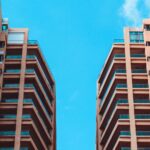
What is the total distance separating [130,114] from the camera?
101000 mm

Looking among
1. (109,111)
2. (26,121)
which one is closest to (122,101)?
(109,111)

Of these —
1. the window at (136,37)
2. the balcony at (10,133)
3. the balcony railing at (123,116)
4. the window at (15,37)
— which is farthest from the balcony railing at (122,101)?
the window at (15,37)

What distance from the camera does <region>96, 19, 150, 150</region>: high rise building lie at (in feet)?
327

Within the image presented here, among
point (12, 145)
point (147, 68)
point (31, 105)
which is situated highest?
point (147, 68)

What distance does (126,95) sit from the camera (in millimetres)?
103750

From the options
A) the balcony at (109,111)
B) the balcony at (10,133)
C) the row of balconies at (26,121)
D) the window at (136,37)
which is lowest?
the balcony at (10,133)

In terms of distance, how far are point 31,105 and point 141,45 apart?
21087mm

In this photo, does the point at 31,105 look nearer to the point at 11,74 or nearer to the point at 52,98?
the point at 11,74

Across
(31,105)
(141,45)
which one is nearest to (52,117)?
(31,105)

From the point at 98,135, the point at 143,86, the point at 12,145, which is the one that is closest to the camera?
the point at 12,145

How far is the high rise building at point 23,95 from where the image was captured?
99312 mm

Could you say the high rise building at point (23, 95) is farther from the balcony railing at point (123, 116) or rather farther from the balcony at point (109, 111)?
the balcony railing at point (123, 116)

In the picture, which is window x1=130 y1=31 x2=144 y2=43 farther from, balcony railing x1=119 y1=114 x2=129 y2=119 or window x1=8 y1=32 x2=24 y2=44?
window x1=8 y1=32 x2=24 y2=44

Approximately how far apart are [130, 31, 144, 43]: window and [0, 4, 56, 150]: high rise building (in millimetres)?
15407
